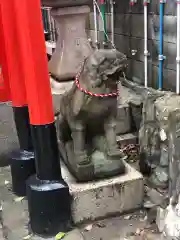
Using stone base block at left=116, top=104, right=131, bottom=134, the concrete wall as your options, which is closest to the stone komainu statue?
stone base block at left=116, top=104, right=131, bottom=134

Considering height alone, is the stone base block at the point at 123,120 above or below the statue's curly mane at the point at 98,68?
below

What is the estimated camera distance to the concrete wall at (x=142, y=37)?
8.10 ft

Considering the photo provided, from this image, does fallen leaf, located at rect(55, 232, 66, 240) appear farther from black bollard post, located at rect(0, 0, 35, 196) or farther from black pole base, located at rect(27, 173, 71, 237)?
black bollard post, located at rect(0, 0, 35, 196)

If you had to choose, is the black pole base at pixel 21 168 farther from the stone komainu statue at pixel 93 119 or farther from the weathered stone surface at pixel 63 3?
the weathered stone surface at pixel 63 3

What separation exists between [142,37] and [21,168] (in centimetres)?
152

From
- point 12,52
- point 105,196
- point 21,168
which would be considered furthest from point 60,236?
point 12,52

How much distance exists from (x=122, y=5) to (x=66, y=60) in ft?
2.66

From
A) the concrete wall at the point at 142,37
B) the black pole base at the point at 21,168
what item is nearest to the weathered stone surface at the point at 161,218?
the black pole base at the point at 21,168

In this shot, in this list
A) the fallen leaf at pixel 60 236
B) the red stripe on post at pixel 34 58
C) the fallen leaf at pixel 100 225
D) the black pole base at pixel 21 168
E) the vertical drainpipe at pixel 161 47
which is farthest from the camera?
the vertical drainpipe at pixel 161 47

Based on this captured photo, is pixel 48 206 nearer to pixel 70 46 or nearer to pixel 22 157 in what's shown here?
pixel 22 157

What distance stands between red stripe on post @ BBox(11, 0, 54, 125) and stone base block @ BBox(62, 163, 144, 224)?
0.43m

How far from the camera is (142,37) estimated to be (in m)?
2.86

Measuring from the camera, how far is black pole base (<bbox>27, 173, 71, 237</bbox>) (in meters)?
1.71

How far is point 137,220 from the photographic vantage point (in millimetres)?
1890
